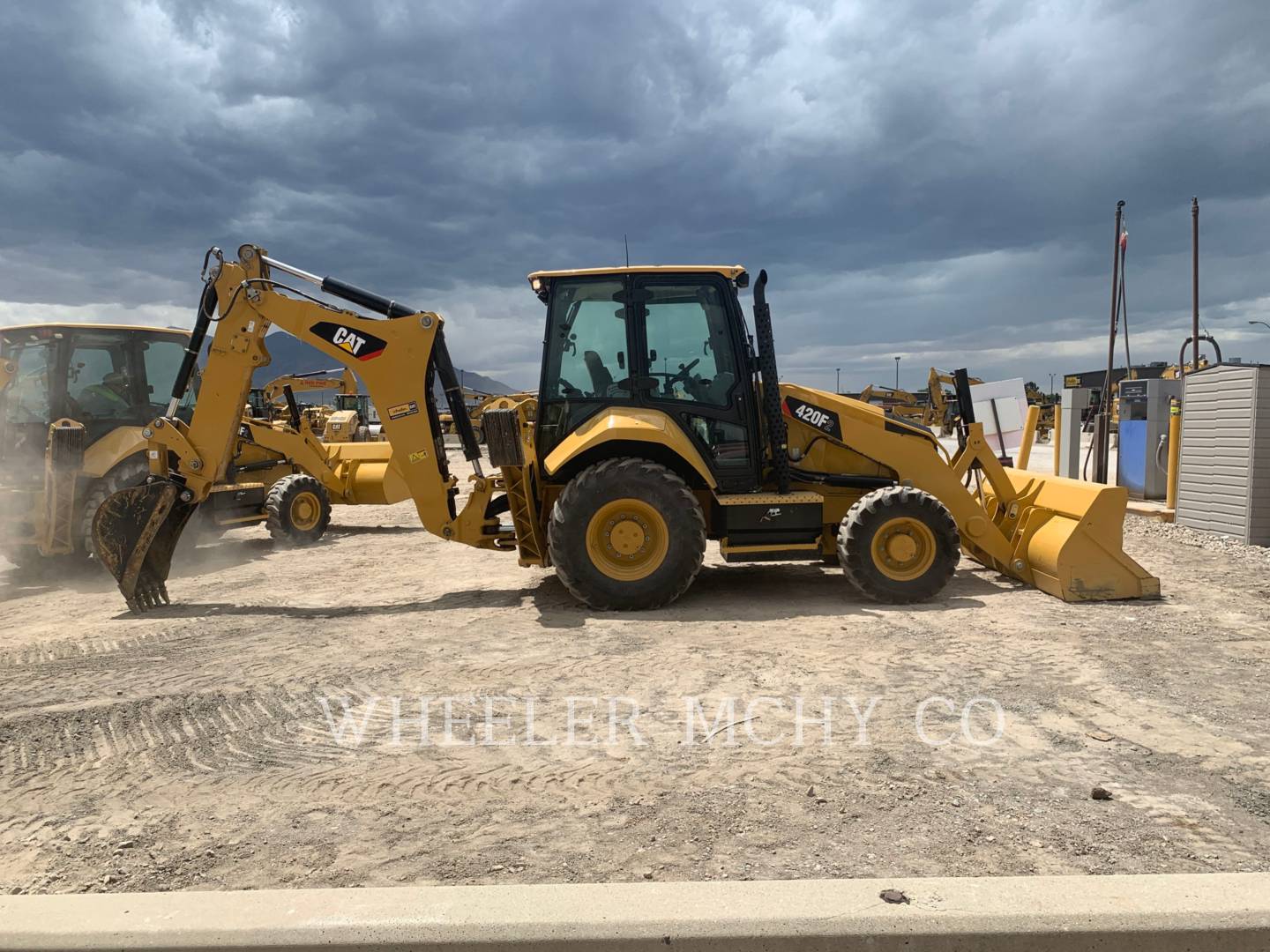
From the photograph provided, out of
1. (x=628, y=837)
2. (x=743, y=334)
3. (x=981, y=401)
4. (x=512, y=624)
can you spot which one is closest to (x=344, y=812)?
(x=628, y=837)

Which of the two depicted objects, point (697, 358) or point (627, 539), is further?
point (697, 358)

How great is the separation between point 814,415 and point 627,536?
202 cm

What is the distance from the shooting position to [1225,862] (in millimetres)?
2678

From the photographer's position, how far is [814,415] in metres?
6.97

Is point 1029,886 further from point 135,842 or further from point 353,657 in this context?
point 353,657

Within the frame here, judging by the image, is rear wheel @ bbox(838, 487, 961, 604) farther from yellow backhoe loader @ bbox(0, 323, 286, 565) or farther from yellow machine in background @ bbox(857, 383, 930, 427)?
yellow machine in background @ bbox(857, 383, 930, 427)

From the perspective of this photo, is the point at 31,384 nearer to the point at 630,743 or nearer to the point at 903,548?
the point at 630,743

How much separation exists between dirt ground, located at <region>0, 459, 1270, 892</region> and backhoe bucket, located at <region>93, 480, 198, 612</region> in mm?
351

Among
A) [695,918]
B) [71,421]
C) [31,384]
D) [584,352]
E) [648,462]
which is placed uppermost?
[584,352]

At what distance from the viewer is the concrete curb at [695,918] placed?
7.00 ft

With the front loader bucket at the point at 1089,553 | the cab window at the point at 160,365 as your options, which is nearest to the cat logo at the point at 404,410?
the cab window at the point at 160,365

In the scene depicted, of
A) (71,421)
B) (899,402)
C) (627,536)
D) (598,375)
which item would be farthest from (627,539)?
(899,402)

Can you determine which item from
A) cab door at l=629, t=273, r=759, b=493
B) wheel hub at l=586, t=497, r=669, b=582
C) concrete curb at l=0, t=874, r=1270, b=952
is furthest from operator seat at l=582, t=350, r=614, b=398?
concrete curb at l=0, t=874, r=1270, b=952

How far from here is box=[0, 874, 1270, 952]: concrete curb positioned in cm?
213
